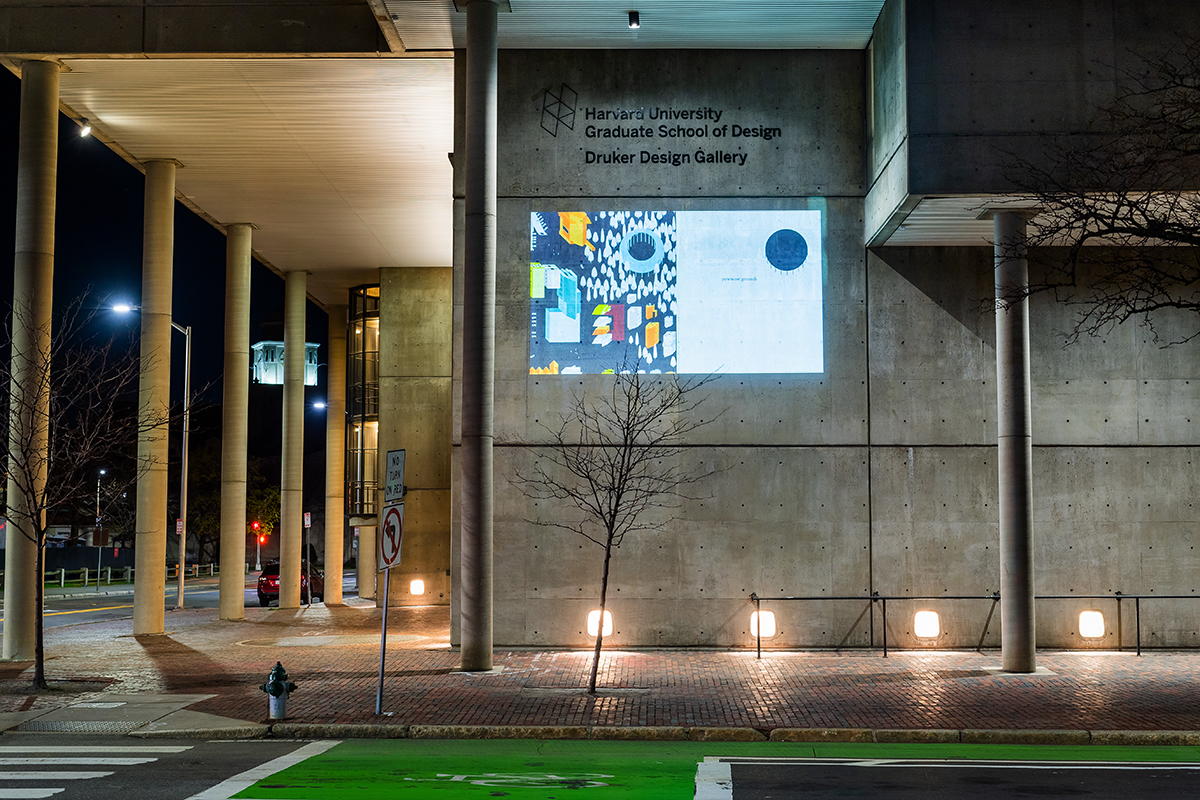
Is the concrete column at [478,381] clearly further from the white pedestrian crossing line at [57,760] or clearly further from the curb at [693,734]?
the white pedestrian crossing line at [57,760]

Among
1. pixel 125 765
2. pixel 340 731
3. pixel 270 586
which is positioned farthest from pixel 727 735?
pixel 270 586

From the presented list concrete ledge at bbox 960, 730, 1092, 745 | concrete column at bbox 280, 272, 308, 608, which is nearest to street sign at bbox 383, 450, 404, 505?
concrete ledge at bbox 960, 730, 1092, 745

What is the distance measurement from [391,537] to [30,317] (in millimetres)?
9993

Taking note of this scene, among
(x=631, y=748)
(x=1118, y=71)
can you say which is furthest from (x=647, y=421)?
(x=1118, y=71)

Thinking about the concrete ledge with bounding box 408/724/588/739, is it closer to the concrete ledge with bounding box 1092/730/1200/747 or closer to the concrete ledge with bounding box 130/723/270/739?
the concrete ledge with bounding box 130/723/270/739

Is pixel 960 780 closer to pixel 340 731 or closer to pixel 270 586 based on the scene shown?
pixel 340 731

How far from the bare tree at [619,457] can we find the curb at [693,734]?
6.73 metres

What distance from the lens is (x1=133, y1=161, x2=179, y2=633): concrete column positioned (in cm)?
2403

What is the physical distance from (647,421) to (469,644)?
181 inches

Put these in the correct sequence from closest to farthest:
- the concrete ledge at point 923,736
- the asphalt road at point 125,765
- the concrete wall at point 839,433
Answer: the asphalt road at point 125,765, the concrete ledge at point 923,736, the concrete wall at point 839,433

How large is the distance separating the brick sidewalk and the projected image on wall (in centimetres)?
504

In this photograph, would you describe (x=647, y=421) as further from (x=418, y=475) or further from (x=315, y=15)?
(x=418, y=475)

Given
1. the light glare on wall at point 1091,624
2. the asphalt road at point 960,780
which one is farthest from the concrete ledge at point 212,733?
the light glare on wall at point 1091,624

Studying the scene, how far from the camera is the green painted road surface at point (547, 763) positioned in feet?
30.8
